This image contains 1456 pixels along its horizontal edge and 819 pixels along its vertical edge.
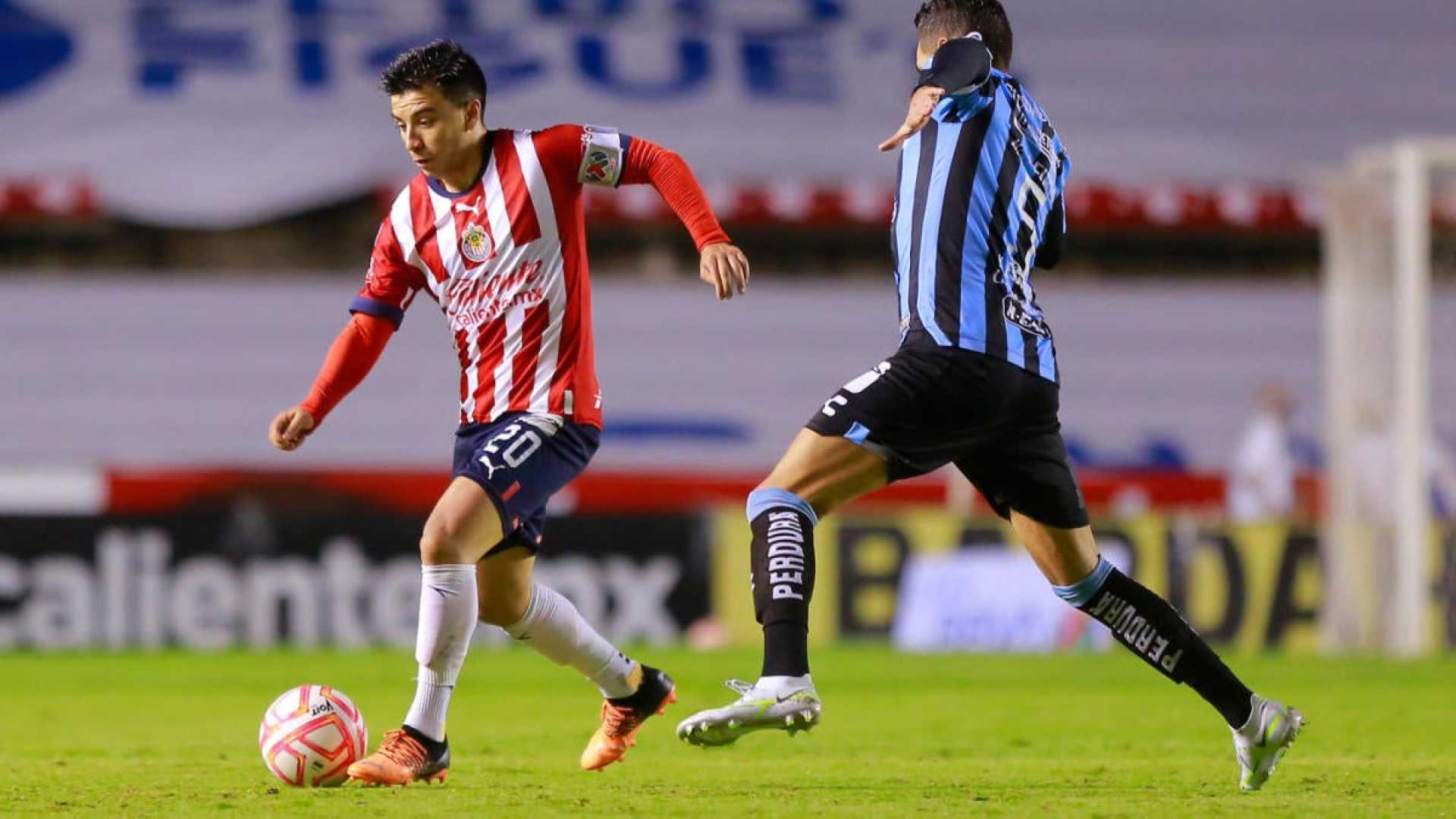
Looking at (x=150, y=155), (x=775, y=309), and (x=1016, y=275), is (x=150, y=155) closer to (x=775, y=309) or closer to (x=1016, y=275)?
(x=775, y=309)

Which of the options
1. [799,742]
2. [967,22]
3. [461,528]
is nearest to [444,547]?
[461,528]

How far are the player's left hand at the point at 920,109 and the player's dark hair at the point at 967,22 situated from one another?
315 mm

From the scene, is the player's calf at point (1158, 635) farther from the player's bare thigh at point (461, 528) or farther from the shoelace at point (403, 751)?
the shoelace at point (403, 751)

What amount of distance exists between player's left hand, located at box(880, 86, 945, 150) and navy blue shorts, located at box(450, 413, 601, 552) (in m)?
1.28

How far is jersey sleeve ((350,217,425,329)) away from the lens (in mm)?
5914

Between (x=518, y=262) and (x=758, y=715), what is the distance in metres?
1.61

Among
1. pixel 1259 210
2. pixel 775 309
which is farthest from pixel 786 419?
pixel 1259 210

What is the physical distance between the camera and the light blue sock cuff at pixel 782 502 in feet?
16.5

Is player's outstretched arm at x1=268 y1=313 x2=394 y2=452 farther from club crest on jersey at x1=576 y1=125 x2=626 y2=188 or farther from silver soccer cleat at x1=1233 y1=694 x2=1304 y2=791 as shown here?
silver soccer cleat at x1=1233 y1=694 x2=1304 y2=791

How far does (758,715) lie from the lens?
15.4ft

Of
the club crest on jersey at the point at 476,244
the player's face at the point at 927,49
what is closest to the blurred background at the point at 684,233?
the club crest on jersey at the point at 476,244

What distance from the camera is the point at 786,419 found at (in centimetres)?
2045

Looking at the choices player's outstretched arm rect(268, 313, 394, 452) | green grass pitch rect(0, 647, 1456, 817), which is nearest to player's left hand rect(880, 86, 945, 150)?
green grass pitch rect(0, 647, 1456, 817)

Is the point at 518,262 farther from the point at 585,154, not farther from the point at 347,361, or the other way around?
the point at 347,361
